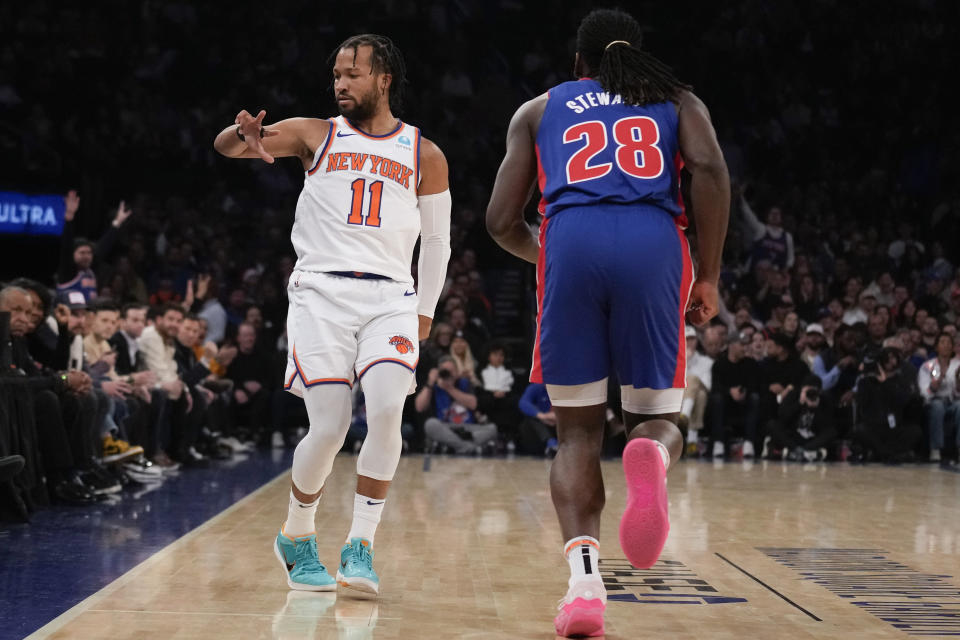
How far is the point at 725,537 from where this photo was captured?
5.57m

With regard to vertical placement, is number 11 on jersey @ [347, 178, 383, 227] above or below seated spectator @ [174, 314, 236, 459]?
above

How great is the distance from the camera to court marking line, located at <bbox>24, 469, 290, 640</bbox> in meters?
3.19

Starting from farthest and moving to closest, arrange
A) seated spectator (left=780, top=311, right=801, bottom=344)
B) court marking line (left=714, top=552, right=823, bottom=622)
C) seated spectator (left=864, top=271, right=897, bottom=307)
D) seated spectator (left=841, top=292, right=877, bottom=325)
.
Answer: seated spectator (left=864, top=271, right=897, bottom=307), seated spectator (left=841, top=292, right=877, bottom=325), seated spectator (left=780, top=311, right=801, bottom=344), court marking line (left=714, top=552, right=823, bottom=622)

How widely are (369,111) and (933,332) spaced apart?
1054 cm

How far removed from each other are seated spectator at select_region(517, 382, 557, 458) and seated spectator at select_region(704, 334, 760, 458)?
176 cm

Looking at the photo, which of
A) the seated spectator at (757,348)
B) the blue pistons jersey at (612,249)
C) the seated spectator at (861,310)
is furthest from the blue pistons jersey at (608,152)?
the seated spectator at (861,310)

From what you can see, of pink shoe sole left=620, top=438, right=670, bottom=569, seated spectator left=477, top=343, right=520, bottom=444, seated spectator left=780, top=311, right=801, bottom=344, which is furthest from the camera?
seated spectator left=780, top=311, right=801, bottom=344

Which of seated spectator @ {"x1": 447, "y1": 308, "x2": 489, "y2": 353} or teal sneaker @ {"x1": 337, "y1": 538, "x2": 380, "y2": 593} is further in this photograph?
seated spectator @ {"x1": 447, "y1": 308, "x2": 489, "y2": 353}

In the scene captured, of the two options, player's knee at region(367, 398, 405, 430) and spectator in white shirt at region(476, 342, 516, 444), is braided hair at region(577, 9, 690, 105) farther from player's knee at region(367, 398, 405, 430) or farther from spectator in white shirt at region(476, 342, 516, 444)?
spectator in white shirt at region(476, 342, 516, 444)

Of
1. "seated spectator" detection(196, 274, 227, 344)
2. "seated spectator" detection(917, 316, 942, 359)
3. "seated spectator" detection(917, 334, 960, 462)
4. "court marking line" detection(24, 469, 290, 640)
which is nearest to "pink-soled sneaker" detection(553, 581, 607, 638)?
"court marking line" detection(24, 469, 290, 640)

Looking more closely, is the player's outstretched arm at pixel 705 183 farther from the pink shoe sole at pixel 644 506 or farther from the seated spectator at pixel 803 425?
the seated spectator at pixel 803 425

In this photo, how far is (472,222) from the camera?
590 inches

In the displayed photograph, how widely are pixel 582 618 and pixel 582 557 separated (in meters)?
0.16

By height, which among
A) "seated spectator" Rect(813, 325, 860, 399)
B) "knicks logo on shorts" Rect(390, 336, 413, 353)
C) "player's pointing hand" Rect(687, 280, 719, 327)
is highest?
"seated spectator" Rect(813, 325, 860, 399)
